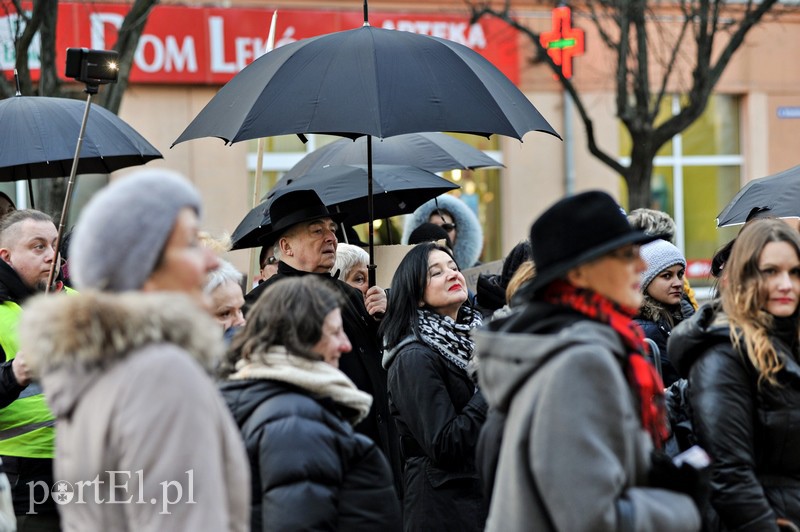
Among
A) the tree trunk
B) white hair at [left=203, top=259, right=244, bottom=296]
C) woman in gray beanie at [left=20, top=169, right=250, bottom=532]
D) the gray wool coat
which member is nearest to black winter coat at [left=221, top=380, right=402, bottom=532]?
the gray wool coat

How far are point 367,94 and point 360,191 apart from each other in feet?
5.39

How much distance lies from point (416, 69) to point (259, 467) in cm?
214

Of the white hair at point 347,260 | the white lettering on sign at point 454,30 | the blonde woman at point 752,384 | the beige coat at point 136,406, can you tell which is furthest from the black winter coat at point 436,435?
the white lettering on sign at point 454,30

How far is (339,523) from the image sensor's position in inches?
137

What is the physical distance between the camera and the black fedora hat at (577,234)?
9.35 ft

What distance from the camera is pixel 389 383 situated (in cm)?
475

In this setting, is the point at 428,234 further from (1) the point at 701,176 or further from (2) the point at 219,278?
(1) the point at 701,176

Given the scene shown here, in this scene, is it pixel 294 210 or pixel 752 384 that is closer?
pixel 752 384

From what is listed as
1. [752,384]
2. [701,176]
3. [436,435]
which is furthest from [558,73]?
[752,384]

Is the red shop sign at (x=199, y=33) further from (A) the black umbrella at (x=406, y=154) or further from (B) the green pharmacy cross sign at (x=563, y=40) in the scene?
(A) the black umbrella at (x=406, y=154)

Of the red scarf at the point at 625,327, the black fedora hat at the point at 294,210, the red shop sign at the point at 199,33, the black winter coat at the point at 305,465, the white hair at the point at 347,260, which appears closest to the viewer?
the red scarf at the point at 625,327

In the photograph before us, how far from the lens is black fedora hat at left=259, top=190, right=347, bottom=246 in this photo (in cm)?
528

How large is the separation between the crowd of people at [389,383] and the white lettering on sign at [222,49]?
32.2ft

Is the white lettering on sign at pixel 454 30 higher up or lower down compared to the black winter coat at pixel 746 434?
higher up
